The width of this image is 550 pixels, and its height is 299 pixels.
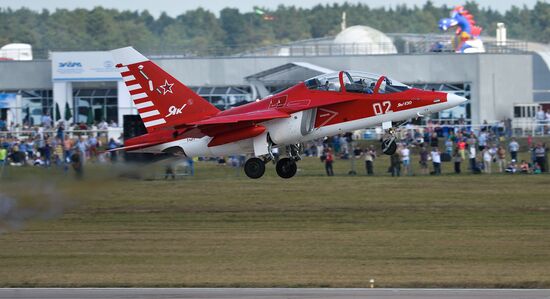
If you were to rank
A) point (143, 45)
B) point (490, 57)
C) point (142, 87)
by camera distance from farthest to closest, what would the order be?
point (143, 45), point (490, 57), point (142, 87)

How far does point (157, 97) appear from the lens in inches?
1401

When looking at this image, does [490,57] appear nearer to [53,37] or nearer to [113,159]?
[113,159]

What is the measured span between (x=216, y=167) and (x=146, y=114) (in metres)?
22.7

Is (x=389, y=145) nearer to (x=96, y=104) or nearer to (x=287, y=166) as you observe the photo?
(x=287, y=166)

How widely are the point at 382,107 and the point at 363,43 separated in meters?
58.7

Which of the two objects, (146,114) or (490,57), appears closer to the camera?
(146,114)

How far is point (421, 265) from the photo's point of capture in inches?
1479

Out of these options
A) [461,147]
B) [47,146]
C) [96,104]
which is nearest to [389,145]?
[47,146]

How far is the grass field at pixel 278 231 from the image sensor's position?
35.4 meters

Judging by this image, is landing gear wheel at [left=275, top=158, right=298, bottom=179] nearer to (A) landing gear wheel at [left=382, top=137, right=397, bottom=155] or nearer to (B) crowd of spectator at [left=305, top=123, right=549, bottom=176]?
(A) landing gear wheel at [left=382, top=137, right=397, bottom=155]

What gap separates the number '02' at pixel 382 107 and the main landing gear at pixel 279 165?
9.26ft

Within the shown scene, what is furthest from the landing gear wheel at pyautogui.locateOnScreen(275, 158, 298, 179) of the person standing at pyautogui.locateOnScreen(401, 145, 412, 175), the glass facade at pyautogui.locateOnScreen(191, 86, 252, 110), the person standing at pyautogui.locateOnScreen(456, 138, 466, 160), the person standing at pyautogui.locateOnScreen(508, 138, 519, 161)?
the glass facade at pyautogui.locateOnScreen(191, 86, 252, 110)

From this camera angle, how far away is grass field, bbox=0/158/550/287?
3544cm

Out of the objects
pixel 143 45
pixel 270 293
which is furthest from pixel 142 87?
pixel 143 45
